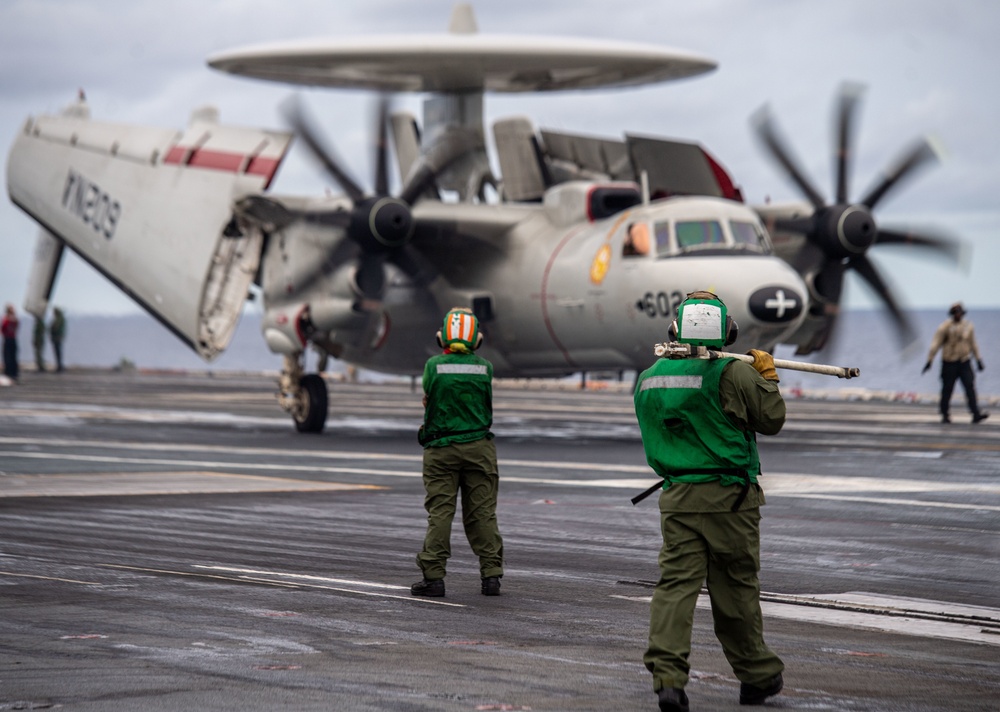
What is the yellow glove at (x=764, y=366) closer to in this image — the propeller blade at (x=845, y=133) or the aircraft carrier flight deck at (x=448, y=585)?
the aircraft carrier flight deck at (x=448, y=585)

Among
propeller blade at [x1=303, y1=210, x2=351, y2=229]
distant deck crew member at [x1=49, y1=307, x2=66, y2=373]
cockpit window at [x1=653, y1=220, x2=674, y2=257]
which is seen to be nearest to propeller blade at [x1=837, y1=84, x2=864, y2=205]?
cockpit window at [x1=653, y1=220, x2=674, y2=257]

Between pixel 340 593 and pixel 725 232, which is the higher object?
pixel 725 232

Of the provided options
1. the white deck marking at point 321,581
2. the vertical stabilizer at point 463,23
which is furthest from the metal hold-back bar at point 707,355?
the vertical stabilizer at point 463,23

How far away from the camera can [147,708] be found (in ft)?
19.3

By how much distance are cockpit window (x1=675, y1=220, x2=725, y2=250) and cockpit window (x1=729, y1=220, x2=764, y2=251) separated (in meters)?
0.22

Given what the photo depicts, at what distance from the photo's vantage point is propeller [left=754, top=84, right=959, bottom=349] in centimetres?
2383

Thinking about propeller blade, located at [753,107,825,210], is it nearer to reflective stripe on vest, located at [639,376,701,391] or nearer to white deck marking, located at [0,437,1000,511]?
white deck marking, located at [0,437,1000,511]

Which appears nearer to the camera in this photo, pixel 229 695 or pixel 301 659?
pixel 229 695

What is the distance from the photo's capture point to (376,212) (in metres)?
23.0

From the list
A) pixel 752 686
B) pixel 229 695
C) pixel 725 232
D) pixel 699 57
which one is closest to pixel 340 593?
pixel 229 695

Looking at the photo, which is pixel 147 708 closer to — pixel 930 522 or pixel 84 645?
pixel 84 645

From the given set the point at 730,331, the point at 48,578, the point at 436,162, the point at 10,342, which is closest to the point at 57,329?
the point at 10,342

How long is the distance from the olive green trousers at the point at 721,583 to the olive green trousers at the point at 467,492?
10.0ft

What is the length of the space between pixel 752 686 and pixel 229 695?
235cm
